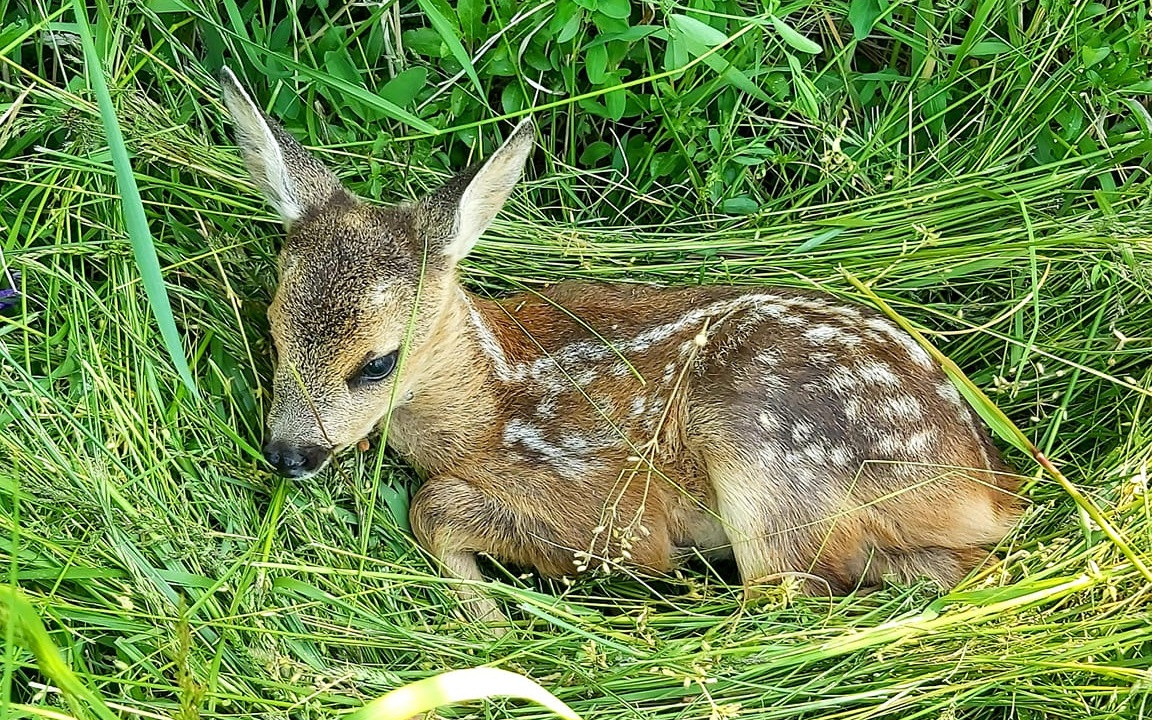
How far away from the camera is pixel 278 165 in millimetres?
3193

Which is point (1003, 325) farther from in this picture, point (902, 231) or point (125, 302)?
point (125, 302)

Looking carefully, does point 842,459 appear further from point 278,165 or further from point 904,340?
point 278,165

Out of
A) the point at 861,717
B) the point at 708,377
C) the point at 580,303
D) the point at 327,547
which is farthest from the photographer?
the point at 580,303

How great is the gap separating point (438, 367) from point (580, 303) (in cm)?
56

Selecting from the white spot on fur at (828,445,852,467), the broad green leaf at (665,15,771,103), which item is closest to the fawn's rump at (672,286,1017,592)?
the white spot on fur at (828,445,852,467)

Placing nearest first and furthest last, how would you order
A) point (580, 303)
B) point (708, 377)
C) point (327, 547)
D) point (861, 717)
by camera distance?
point (861, 717) < point (327, 547) < point (708, 377) < point (580, 303)

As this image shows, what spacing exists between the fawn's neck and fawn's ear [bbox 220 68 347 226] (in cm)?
50

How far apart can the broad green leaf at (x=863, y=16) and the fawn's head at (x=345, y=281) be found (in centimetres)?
129

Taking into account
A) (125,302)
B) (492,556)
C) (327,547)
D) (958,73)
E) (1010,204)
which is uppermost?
(958,73)

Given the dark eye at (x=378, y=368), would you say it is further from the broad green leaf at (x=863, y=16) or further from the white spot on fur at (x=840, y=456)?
the broad green leaf at (x=863, y=16)

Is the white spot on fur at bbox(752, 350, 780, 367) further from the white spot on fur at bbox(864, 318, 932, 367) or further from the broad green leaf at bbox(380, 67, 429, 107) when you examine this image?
the broad green leaf at bbox(380, 67, 429, 107)

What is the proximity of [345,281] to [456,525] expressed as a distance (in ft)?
2.91

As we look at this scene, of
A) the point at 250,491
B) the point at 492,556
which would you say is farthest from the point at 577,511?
the point at 250,491

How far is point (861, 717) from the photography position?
2.92 m
